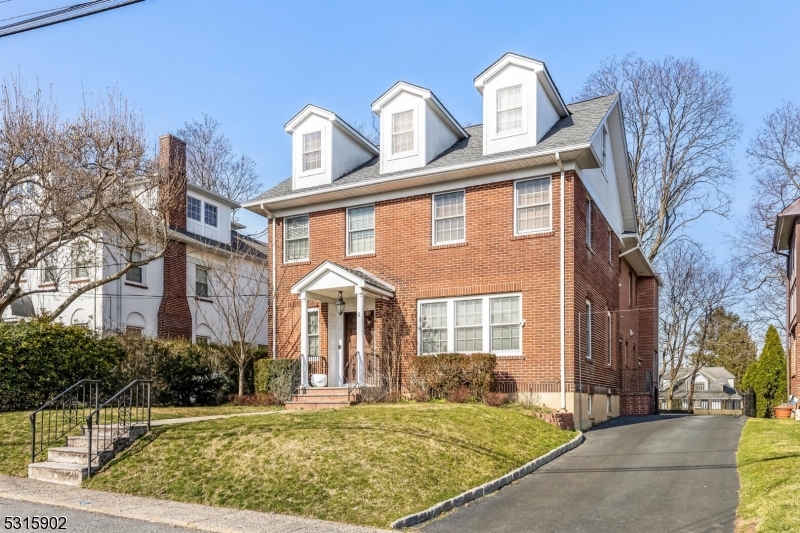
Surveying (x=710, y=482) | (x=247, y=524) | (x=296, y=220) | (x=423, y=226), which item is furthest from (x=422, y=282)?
(x=247, y=524)

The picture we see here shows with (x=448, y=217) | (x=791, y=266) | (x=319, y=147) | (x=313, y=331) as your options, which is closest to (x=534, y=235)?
(x=448, y=217)

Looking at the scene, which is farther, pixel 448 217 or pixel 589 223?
pixel 589 223

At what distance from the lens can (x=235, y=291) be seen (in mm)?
22344

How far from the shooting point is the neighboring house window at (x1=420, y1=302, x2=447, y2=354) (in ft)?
59.0

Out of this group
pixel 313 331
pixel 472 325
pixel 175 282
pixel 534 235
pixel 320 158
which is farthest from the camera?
pixel 175 282

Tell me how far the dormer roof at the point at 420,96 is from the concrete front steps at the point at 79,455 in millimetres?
11006

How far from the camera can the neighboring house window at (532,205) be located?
17125 millimetres

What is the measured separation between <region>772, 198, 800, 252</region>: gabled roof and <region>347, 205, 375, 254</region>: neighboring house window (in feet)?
36.8

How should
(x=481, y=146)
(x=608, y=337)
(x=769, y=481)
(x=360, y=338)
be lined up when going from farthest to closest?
(x=608, y=337)
(x=481, y=146)
(x=360, y=338)
(x=769, y=481)

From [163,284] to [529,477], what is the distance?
18166 mm

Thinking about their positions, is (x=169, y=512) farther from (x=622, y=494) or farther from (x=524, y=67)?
(x=524, y=67)

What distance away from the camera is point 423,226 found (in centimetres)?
1852

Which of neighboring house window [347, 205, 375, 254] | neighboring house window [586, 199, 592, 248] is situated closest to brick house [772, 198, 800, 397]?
neighboring house window [586, 199, 592, 248]

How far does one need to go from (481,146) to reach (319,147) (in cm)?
489
